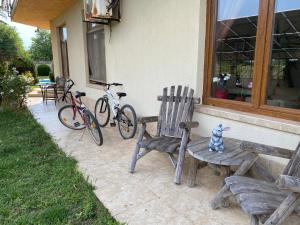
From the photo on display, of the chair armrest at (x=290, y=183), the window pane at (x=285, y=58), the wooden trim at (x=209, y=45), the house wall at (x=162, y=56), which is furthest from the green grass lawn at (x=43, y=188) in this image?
the window pane at (x=285, y=58)

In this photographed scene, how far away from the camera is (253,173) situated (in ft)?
8.11

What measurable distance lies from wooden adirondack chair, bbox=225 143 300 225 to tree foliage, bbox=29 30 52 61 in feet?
93.2

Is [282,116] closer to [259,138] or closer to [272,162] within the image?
[259,138]

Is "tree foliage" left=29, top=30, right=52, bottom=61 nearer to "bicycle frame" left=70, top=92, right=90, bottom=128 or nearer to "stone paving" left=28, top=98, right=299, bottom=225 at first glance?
"bicycle frame" left=70, top=92, right=90, bottom=128

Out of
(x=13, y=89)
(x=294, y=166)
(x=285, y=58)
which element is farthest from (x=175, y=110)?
(x=13, y=89)

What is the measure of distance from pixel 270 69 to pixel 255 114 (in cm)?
45

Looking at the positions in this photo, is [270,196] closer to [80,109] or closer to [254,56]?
[254,56]

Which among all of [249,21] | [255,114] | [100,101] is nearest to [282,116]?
[255,114]

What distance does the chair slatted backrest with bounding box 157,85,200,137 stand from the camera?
9.64 ft

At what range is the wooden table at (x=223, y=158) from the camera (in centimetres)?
207

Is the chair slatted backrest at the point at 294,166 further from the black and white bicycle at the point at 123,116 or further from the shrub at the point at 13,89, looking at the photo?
the shrub at the point at 13,89

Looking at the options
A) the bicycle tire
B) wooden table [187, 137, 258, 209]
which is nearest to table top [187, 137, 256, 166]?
wooden table [187, 137, 258, 209]

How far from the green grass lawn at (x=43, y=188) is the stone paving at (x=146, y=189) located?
0.44ft

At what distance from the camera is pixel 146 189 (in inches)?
98.0
